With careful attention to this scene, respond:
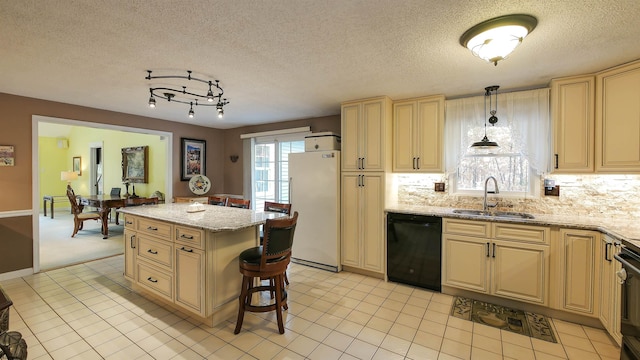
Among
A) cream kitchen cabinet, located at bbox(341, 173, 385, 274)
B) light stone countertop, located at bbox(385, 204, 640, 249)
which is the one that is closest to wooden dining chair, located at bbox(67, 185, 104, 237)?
cream kitchen cabinet, located at bbox(341, 173, 385, 274)

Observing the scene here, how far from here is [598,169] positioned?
2.55 metres

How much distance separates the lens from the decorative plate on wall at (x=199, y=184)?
510 cm

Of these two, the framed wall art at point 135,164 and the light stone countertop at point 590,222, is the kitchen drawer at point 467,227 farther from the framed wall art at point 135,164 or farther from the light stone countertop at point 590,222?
the framed wall art at point 135,164

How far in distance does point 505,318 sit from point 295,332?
6.34 ft

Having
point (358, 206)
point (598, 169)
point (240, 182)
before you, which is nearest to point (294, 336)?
point (358, 206)

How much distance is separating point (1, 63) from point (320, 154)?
3.19m

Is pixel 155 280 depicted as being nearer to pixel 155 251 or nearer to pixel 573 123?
pixel 155 251

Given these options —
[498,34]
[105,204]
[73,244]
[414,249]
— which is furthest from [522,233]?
[73,244]

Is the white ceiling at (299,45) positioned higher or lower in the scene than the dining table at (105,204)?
higher

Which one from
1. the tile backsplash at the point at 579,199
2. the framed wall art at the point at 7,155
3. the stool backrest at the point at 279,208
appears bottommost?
the stool backrest at the point at 279,208

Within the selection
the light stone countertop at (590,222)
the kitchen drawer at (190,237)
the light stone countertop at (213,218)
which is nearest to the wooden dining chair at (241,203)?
the light stone countertop at (213,218)

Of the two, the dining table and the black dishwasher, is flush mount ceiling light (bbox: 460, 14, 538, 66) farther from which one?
the dining table

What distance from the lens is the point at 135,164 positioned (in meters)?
6.27

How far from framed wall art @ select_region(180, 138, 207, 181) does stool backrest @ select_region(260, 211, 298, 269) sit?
382 centimetres
